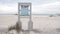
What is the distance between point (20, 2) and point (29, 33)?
196cm

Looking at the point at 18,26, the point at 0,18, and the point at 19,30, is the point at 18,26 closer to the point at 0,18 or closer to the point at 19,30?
the point at 19,30

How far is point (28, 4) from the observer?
8.76 metres

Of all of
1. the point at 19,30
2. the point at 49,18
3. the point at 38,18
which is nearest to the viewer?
the point at 19,30

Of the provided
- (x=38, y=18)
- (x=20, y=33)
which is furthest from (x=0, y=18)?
(x=20, y=33)

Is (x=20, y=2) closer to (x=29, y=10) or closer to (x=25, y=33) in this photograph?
(x=29, y=10)

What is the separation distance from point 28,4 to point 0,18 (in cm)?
660

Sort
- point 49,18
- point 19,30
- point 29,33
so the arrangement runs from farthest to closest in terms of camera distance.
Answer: point 49,18 < point 19,30 < point 29,33

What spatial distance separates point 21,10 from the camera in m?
8.79

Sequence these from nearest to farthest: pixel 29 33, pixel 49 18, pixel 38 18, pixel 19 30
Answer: pixel 29 33 < pixel 19 30 < pixel 49 18 < pixel 38 18

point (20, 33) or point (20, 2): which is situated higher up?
point (20, 2)

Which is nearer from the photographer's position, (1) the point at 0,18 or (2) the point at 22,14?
(2) the point at 22,14

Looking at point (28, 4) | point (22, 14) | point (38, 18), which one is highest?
point (28, 4)

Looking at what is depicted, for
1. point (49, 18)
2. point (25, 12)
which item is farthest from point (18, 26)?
point (49, 18)

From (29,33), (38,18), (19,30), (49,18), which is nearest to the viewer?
(29,33)
